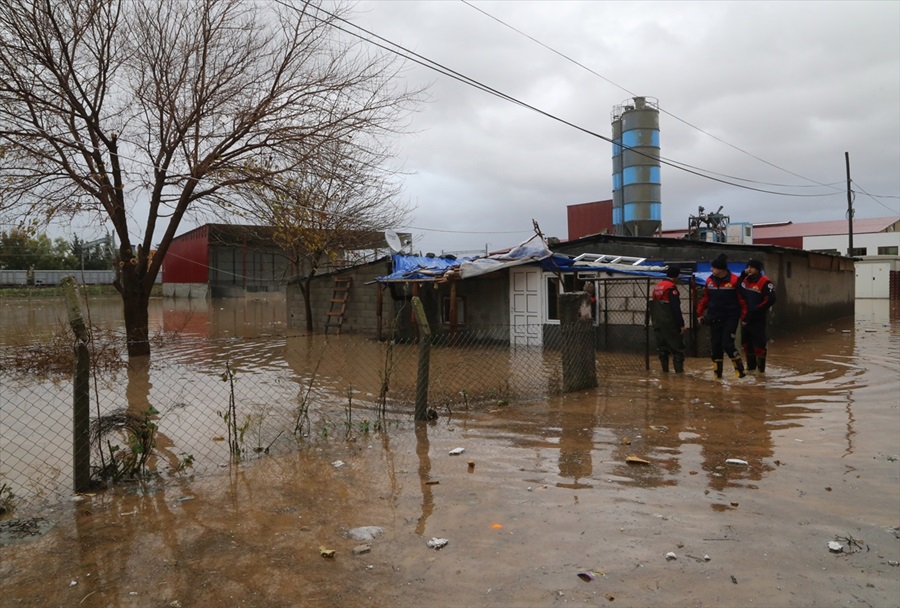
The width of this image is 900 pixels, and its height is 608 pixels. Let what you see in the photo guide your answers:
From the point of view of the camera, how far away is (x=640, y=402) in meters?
8.31

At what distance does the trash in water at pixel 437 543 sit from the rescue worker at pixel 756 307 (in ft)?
A: 25.0

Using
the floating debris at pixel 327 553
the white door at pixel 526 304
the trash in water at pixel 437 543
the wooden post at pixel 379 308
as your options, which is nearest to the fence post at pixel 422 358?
the trash in water at pixel 437 543

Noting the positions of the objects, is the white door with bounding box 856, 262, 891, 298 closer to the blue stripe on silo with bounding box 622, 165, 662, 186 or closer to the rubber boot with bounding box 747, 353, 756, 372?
the blue stripe on silo with bounding box 622, 165, 662, 186

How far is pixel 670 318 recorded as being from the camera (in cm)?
1059

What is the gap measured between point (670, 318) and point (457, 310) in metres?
8.50

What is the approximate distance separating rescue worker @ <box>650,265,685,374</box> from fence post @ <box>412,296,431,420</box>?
5.18 m

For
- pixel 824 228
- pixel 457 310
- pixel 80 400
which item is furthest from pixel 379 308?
pixel 824 228

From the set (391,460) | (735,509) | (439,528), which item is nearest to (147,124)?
(391,460)

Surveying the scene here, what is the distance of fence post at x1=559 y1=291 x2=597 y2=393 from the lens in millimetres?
8742

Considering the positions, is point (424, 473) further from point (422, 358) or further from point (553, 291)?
point (553, 291)

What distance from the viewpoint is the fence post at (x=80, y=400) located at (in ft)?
15.7

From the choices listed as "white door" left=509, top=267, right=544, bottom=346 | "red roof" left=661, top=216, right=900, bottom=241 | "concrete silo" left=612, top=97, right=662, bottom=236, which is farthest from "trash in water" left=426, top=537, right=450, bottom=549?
"red roof" left=661, top=216, right=900, bottom=241

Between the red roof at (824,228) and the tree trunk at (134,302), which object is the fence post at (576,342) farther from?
the red roof at (824,228)

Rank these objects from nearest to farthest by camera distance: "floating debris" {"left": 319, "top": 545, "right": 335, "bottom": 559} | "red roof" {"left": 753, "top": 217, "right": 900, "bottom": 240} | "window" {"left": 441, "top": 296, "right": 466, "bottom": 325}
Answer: "floating debris" {"left": 319, "top": 545, "right": 335, "bottom": 559} < "window" {"left": 441, "top": 296, "right": 466, "bottom": 325} < "red roof" {"left": 753, "top": 217, "right": 900, "bottom": 240}
